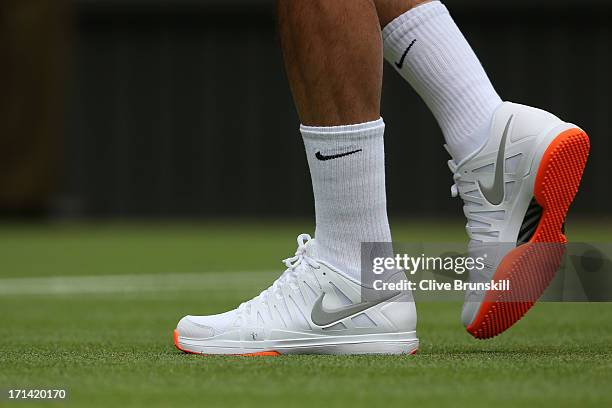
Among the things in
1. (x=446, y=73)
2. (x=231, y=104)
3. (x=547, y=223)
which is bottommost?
(x=547, y=223)

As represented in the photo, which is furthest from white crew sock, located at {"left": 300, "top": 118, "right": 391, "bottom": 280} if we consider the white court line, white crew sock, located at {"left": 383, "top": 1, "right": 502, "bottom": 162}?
the white court line

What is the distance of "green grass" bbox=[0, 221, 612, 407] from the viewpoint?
1.12 m

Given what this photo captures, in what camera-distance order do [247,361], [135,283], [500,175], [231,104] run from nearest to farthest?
1. [247,361]
2. [500,175]
3. [135,283]
4. [231,104]

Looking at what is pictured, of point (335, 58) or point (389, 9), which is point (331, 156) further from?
point (389, 9)

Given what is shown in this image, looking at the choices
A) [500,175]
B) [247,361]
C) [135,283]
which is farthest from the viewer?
[135,283]

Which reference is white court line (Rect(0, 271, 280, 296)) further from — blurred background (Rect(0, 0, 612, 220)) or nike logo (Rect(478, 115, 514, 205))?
blurred background (Rect(0, 0, 612, 220))

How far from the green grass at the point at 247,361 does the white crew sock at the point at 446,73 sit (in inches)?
11.6

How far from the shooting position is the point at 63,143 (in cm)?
933

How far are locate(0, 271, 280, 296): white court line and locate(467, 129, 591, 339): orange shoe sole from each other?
5.44 feet

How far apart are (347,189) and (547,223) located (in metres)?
0.25

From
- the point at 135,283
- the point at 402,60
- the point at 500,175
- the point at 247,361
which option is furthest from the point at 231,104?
the point at 247,361

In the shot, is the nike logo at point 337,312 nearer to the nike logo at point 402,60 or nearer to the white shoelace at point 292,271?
the white shoelace at point 292,271

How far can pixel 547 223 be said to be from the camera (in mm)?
1454

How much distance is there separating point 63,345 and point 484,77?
70cm
